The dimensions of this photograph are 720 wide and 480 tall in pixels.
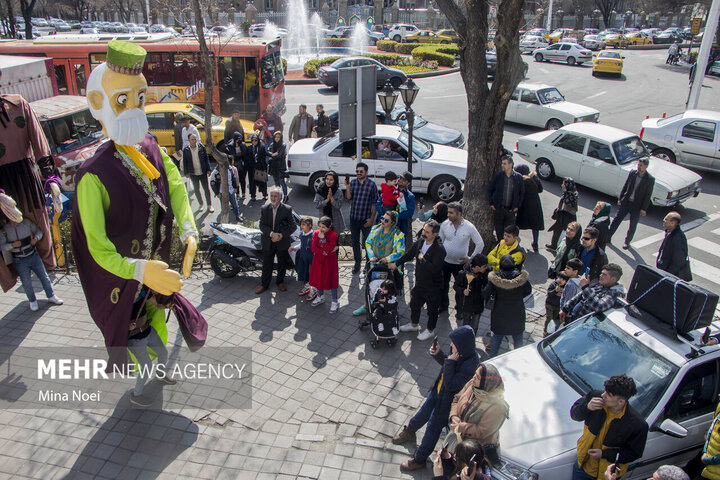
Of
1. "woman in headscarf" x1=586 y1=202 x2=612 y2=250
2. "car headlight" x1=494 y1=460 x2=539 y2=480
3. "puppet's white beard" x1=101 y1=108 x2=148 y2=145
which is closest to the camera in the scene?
"car headlight" x1=494 y1=460 x2=539 y2=480

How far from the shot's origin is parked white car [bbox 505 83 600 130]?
57.6 ft

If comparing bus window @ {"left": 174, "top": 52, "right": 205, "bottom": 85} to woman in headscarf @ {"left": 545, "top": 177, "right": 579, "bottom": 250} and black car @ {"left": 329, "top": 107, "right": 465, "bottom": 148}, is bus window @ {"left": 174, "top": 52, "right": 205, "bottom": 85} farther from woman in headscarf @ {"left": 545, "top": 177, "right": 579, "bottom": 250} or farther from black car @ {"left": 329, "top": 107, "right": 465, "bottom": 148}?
woman in headscarf @ {"left": 545, "top": 177, "right": 579, "bottom": 250}

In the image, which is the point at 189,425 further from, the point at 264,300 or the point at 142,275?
the point at 264,300

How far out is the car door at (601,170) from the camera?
477 inches

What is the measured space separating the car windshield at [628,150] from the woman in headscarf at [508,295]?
7.50 metres

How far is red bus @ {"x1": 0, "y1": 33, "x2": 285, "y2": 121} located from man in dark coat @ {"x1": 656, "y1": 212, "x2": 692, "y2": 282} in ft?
44.1

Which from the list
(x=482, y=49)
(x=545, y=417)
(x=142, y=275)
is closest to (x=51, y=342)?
(x=142, y=275)

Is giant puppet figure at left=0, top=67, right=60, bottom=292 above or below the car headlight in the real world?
above

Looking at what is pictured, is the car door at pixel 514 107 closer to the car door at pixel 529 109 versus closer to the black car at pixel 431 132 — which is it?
the car door at pixel 529 109

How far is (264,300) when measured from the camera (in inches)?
304

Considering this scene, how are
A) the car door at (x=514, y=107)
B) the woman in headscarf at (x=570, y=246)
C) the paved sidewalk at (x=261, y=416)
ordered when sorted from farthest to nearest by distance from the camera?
the car door at (x=514, y=107)
the woman in headscarf at (x=570, y=246)
the paved sidewalk at (x=261, y=416)

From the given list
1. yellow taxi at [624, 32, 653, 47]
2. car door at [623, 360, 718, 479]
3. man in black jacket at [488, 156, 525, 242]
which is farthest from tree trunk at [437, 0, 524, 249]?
yellow taxi at [624, 32, 653, 47]

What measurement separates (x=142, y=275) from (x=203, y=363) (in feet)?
6.70

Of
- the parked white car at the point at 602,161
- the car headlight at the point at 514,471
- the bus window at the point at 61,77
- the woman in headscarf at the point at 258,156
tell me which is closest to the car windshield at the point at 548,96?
the parked white car at the point at 602,161
